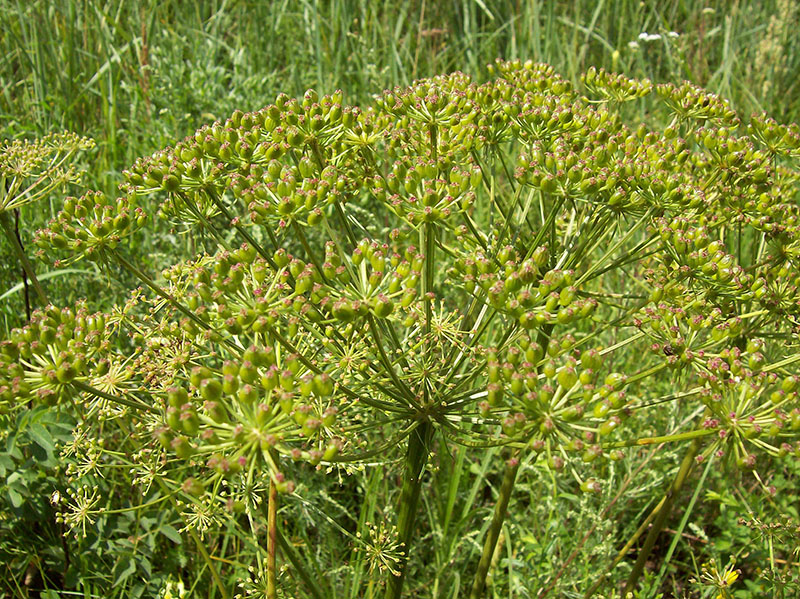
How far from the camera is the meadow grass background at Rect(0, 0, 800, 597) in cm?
397

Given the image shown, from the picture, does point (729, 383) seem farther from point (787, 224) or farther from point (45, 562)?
point (45, 562)

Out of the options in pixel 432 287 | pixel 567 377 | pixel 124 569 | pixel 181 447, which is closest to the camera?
pixel 181 447

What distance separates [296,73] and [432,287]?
187 inches

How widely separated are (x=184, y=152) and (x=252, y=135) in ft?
0.97

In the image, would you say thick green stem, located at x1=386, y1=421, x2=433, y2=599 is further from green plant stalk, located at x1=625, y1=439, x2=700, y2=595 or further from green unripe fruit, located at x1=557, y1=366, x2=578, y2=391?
green plant stalk, located at x1=625, y1=439, x2=700, y2=595

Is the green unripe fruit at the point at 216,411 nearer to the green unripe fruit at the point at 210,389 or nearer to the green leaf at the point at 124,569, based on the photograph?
the green unripe fruit at the point at 210,389

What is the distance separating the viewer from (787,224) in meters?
3.06

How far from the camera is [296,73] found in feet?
22.0

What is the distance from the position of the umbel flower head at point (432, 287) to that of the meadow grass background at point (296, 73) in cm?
127

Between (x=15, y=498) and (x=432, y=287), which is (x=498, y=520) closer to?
(x=432, y=287)

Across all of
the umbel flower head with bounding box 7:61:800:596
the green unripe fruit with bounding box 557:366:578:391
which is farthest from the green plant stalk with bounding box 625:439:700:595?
the green unripe fruit with bounding box 557:366:578:391

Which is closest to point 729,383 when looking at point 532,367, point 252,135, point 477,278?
point 532,367

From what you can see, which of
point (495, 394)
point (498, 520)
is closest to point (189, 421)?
point (495, 394)

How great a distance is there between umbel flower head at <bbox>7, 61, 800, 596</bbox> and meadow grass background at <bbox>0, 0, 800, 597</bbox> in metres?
1.27
